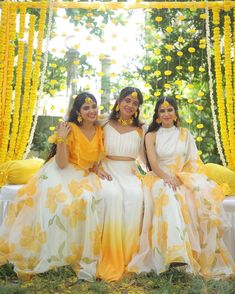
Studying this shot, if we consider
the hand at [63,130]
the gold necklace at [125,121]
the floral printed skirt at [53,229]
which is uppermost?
the gold necklace at [125,121]

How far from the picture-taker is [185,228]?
8.94ft

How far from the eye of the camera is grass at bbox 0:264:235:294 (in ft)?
7.98

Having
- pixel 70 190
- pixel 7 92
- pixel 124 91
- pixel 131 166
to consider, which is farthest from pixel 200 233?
pixel 7 92

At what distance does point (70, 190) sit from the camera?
2.89 meters

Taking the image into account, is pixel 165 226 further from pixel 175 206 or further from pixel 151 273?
pixel 151 273

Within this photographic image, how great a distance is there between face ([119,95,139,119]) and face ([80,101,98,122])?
242 mm

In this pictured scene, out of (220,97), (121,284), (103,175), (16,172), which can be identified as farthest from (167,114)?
(16,172)

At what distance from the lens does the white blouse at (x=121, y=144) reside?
10.6 feet

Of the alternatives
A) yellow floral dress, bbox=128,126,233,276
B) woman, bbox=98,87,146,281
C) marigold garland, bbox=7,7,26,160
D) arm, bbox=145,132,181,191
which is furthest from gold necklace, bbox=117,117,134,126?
marigold garland, bbox=7,7,26,160

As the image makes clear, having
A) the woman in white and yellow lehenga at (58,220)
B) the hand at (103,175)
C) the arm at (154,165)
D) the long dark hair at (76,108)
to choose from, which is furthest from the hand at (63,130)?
the arm at (154,165)

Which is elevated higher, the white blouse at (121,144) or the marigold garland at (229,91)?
the marigold garland at (229,91)

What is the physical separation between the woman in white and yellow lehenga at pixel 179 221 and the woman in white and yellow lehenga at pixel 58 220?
38 cm

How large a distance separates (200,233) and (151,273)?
1.54 ft

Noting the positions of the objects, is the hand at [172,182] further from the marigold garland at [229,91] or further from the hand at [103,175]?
the marigold garland at [229,91]
